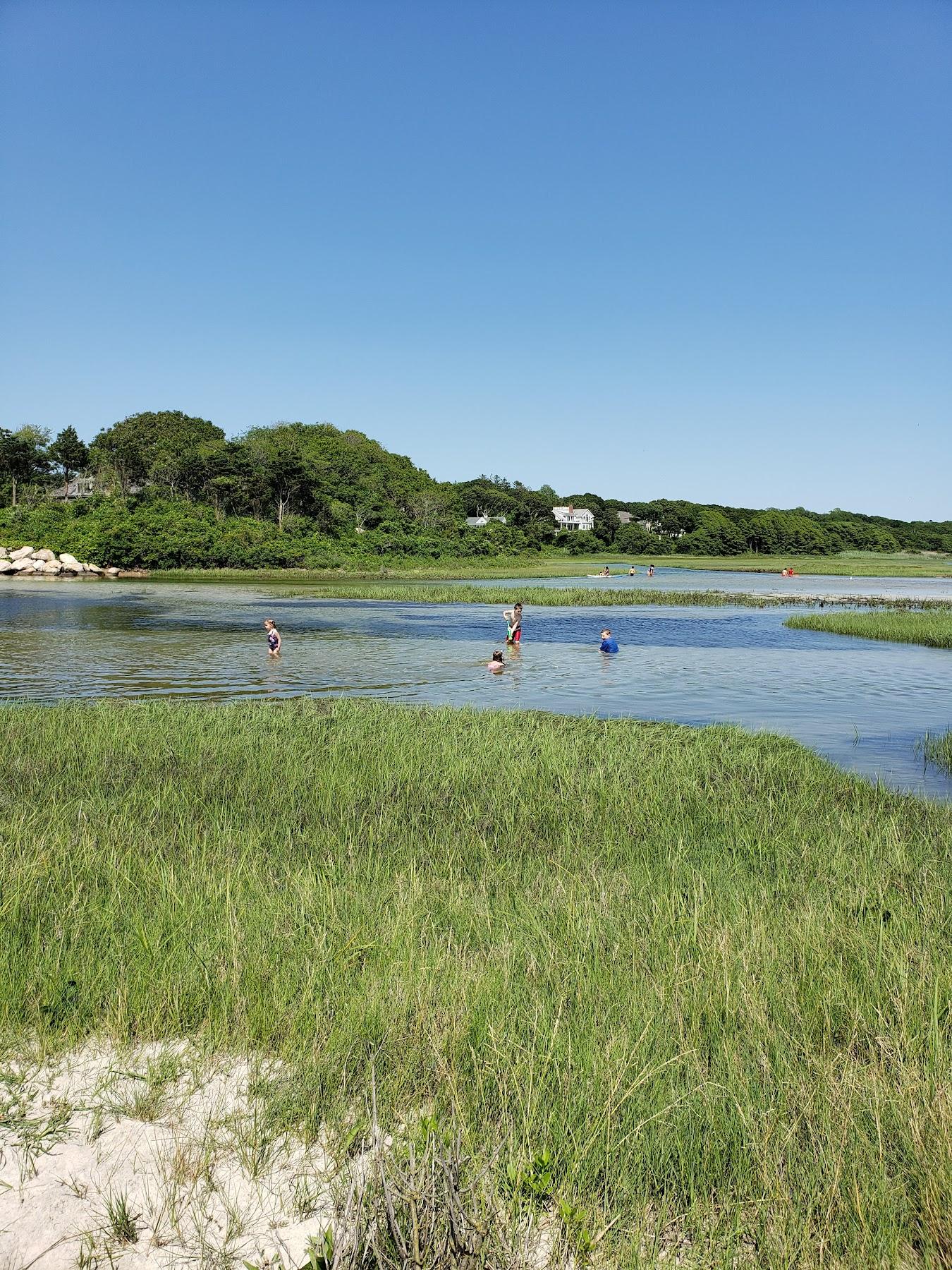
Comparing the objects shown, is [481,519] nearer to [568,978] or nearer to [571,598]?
[571,598]

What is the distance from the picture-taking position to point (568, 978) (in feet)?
17.1

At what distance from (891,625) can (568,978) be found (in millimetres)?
37226

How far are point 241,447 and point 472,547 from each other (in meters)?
32.0

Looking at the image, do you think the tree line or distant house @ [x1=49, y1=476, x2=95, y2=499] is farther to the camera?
distant house @ [x1=49, y1=476, x2=95, y2=499]

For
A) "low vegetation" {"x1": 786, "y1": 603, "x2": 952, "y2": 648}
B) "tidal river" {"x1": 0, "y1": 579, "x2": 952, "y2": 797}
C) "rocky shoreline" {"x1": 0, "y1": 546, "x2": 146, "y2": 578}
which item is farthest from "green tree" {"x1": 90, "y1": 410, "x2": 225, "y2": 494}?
"low vegetation" {"x1": 786, "y1": 603, "x2": 952, "y2": 648}

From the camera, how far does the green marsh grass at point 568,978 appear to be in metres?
3.67

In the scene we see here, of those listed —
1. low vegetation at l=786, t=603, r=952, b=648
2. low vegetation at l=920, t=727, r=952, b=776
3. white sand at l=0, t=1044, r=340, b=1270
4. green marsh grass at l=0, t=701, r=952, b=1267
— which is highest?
low vegetation at l=786, t=603, r=952, b=648

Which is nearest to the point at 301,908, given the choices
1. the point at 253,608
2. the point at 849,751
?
the point at 849,751

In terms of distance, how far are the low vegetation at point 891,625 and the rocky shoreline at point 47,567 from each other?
6252 cm

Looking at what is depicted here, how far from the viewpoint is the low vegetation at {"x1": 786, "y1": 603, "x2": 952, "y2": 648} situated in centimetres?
3512

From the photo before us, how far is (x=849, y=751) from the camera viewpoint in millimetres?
15797

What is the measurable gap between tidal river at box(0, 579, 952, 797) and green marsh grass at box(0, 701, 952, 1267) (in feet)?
13.0

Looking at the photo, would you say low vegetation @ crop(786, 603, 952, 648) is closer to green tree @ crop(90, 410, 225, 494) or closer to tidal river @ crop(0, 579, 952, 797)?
tidal river @ crop(0, 579, 952, 797)

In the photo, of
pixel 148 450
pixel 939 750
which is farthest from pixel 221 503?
pixel 939 750
